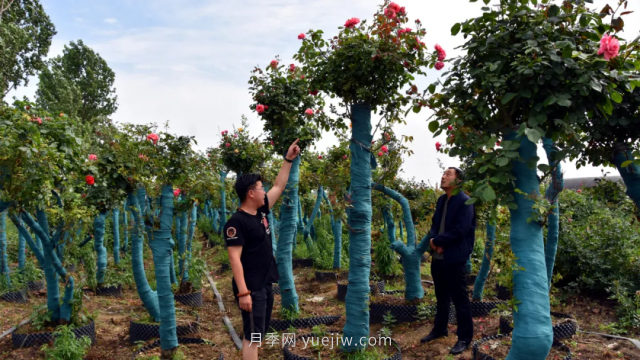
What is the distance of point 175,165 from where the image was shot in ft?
15.6

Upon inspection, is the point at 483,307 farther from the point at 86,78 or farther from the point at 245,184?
the point at 86,78

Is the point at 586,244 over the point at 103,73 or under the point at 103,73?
under

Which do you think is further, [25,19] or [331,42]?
[25,19]

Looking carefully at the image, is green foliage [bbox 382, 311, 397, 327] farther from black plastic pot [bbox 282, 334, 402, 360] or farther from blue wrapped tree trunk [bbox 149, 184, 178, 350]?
blue wrapped tree trunk [bbox 149, 184, 178, 350]

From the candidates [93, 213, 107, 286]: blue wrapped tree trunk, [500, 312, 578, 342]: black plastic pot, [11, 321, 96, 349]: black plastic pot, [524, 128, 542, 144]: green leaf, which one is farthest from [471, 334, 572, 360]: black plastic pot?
[93, 213, 107, 286]: blue wrapped tree trunk

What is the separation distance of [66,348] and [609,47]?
5077mm

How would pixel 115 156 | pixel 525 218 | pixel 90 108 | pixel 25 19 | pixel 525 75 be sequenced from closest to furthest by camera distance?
pixel 525 75, pixel 525 218, pixel 115 156, pixel 25 19, pixel 90 108

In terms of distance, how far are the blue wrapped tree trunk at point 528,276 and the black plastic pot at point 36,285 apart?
8761 mm

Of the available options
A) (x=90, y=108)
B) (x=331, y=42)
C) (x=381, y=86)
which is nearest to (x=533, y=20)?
(x=381, y=86)

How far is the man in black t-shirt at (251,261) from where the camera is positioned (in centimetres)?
330

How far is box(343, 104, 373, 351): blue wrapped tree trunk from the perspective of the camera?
13.3ft

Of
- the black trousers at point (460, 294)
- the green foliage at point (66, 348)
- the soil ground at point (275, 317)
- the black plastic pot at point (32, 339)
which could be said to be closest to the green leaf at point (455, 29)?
the black trousers at point (460, 294)

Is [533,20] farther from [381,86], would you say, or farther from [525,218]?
[381,86]

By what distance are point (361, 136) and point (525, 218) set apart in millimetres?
1967
